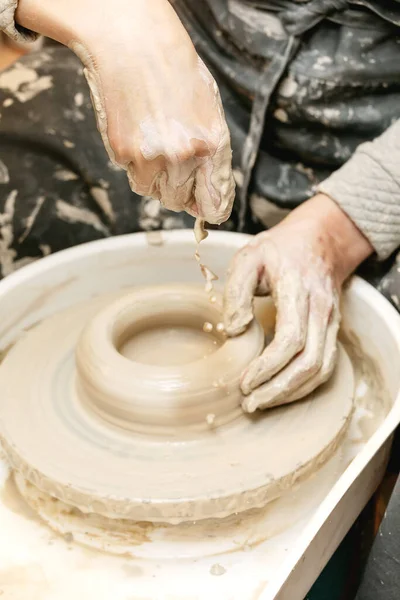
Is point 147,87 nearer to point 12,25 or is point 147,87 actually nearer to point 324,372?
point 12,25

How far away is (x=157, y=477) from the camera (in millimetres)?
954

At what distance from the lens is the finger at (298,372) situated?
1.04m

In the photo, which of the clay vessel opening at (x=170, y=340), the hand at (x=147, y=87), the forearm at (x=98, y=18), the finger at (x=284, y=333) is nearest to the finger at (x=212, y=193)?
the hand at (x=147, y=87)

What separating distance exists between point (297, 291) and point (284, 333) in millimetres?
100

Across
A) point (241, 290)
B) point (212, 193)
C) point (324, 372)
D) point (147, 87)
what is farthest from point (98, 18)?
point (324, 372)

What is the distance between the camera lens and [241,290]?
1.13m

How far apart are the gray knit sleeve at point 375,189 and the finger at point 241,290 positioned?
227mm

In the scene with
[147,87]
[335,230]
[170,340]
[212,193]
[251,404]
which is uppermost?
[147,87]

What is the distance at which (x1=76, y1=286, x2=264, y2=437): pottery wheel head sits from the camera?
40.0 inches

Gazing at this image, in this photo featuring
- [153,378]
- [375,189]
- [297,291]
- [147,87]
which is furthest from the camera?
[375,189]

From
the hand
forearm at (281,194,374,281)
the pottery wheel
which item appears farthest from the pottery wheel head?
the hand

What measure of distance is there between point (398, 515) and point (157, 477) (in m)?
0.35

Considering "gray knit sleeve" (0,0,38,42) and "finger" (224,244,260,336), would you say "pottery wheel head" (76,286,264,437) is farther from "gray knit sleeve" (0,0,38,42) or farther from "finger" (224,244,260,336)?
"gray knit sleeve" (0,0,38,42)

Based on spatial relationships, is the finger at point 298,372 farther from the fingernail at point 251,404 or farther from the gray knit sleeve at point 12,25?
the gray knit sleeve at point 12,25
